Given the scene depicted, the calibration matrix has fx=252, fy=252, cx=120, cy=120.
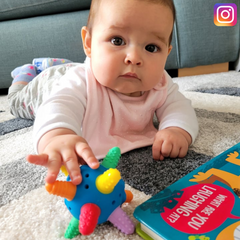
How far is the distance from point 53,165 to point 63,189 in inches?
1.6

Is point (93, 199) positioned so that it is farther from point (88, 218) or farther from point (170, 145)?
point (170, 145)

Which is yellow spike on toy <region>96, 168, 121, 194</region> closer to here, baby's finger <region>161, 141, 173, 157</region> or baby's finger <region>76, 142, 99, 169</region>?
baby's finger <region>76, 142, 99, 169</region>

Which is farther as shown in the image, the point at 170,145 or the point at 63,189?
the point at 170,145

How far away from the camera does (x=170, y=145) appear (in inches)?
21.1

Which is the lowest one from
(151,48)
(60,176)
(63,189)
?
(60,176)

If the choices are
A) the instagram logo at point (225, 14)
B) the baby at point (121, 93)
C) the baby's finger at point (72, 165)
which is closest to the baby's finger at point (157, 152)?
the baby at point (121, 93)

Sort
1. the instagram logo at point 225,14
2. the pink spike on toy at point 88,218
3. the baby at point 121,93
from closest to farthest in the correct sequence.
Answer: the pink spike on toy at point 88,218, the baby at point 121,93, the instagram logo at point 225,14

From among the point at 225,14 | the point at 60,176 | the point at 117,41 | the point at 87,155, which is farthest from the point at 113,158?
the point at 225,14

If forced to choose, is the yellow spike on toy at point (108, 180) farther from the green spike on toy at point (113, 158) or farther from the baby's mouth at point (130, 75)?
the baby's mouth at point (130, 75)

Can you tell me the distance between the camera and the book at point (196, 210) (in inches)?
11.5

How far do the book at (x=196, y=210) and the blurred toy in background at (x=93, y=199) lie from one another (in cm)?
3

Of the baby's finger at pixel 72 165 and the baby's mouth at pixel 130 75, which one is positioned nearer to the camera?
the baby's finger at pixel 72 165

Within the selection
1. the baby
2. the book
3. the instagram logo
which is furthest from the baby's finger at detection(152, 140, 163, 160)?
the instagram logo

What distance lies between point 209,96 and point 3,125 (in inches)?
30.7
